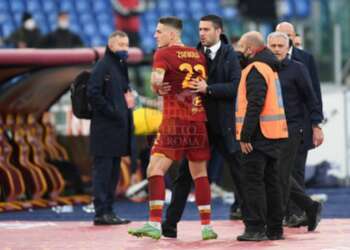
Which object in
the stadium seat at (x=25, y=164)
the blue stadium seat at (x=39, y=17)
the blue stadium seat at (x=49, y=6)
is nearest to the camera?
the stadium seat at (x=25, y=164)

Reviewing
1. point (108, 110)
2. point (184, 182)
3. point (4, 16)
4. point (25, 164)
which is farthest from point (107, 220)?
point (4, 16)

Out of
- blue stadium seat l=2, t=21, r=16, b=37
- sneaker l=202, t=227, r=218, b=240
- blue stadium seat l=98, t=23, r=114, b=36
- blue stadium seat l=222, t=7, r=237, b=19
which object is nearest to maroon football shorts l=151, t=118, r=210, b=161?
sneaker l=202, t=227, r=218, b=240

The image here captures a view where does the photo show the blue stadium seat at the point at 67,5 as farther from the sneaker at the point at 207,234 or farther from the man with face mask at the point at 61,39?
the sneaker at the point at 207,234

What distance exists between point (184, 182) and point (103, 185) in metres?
1.95

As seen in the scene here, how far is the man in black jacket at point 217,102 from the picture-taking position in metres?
10.5

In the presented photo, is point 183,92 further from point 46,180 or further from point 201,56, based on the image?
point 46,180

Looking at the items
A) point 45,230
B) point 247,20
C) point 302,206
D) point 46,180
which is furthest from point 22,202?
point 247,20

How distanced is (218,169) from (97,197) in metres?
3.65

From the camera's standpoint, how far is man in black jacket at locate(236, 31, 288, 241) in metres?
10.0

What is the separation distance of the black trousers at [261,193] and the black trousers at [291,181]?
248 mm

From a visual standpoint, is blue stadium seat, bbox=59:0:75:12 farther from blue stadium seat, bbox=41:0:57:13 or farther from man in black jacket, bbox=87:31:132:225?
man in black jacket, bbox=87:31:132:225

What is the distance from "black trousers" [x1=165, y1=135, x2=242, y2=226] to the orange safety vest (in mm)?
451

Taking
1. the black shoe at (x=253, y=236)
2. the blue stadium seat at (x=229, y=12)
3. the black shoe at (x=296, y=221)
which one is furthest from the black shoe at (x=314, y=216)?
the blue stadium seat at (x=229, y=12)

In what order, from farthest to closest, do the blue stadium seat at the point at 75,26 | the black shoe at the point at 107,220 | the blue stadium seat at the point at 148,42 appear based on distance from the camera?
1. the blue stadium seat at the point at 75,26
2. the blue stadium seat at the point at 148,42
3. the black shoe at the point at 107,220
